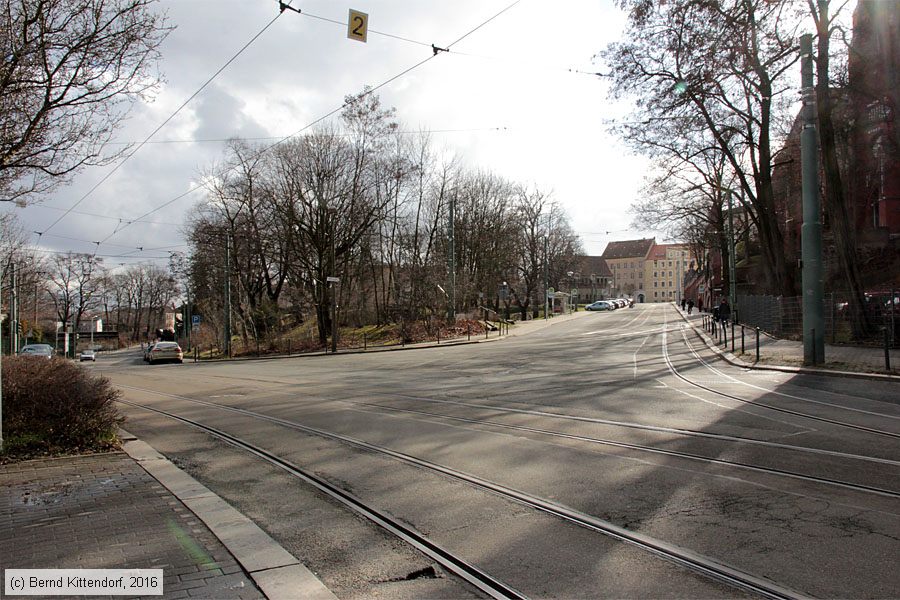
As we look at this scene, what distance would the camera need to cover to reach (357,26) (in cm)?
1182

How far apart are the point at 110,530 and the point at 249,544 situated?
47.0 inches

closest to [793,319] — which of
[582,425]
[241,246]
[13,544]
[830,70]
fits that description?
[830,70]

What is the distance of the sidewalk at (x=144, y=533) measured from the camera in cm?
396

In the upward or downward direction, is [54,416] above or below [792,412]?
above

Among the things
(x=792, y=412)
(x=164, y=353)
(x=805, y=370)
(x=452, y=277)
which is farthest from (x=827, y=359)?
(x=164, y=353)

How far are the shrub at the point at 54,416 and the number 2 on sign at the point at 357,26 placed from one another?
7.73m

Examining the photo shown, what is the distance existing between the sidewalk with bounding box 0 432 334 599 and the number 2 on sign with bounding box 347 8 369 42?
868cm

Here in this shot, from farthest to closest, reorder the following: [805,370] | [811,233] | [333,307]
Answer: [333,307], [811,233], [805,370]

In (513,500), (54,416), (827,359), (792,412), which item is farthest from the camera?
(827,359)

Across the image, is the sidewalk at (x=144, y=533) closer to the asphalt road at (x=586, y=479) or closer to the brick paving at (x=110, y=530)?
the brick paving at (x=110, y=530)

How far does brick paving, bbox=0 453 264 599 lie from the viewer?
4.05 meters

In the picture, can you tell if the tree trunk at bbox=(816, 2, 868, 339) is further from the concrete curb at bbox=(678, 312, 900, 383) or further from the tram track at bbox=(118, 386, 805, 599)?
the tram track at bbox=(118, 386, 805, 599)

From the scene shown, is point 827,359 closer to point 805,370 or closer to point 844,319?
point 805,370

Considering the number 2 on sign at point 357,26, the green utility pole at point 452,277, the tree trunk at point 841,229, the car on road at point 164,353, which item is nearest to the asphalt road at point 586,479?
the number 2 on sign at point 357,26
